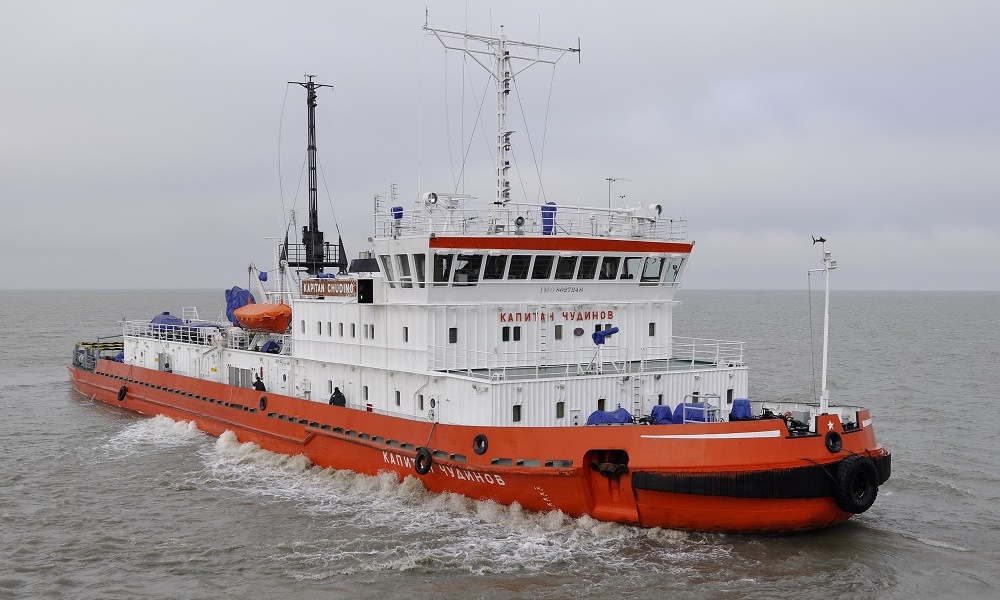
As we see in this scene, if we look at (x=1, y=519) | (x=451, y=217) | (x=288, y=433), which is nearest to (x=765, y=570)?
(x=451, y=217)

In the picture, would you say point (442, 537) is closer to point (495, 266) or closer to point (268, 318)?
point (495, 266)

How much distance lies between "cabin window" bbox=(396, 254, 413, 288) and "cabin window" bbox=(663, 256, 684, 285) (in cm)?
524

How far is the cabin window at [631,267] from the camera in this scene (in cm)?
1686

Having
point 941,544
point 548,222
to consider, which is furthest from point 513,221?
point 941,544

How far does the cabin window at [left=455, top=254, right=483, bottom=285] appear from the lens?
1555cm

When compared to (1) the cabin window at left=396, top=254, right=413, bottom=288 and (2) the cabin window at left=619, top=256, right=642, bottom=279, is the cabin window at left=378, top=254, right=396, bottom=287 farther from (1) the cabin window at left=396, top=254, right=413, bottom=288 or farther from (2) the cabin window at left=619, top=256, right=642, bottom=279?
(2) the cabin window at left=619, top=256, right=642, bottom=279

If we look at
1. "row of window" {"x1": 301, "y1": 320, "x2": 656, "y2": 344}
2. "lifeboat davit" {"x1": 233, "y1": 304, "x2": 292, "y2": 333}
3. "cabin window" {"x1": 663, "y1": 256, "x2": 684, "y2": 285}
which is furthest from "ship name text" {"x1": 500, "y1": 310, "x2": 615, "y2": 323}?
"lifeboat davit" {"x1": 233, "y1": 304, "x2": 292, "y2": 333}

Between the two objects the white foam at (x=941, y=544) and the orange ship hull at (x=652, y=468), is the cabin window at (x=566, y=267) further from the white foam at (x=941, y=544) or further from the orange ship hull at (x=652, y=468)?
the white foam at (x=941, y=544)

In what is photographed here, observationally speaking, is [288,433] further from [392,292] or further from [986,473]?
[986,473]

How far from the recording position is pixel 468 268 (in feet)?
51.4

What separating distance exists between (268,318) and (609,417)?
12.4m

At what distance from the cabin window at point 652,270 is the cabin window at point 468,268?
359cm

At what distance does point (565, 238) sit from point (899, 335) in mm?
58407

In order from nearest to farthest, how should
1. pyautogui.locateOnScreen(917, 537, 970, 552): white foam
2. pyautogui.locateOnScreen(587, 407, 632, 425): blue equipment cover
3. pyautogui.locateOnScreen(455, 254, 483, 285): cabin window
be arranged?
1. pyautogui.locateOnScreen(587, 407, 632, 425): blue equipment cover
2. pyautogui.locateOnScreen(917, 537, 970, 552): white foam
3. pyautogui.locateOnScreen(455, 254, 483, 285): cabin window
